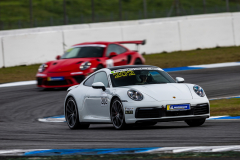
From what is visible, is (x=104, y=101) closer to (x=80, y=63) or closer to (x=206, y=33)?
(x=80, y=63)

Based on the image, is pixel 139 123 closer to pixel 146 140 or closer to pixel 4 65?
pixel 146 140

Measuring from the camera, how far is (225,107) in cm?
1123

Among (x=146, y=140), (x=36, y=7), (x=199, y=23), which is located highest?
(x=36, y=7)

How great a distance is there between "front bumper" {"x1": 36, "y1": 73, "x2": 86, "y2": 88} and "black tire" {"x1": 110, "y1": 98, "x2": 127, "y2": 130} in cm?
747

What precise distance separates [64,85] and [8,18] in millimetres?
64791

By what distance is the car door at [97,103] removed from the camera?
29.6 feet

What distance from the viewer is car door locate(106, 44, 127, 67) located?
1708 cm

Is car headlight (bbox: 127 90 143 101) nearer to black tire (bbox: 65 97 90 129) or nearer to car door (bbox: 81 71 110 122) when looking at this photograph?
car door (bbox: 81 71 110 122)

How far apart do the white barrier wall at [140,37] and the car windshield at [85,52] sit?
5.78 metres

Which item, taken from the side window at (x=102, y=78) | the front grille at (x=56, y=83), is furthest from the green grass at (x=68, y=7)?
the side window at (x=102, y=78)

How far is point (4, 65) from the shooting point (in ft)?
73.8

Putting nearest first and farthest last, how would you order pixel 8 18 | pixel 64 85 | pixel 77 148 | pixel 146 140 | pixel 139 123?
pixel 77 148 → pixel 146 140 → pixel 139 123 → pixel 64 85 → pixel 8 18

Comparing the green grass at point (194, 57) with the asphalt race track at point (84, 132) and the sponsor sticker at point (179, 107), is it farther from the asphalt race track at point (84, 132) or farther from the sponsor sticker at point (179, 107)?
the sponsor sticker at point (179, 107)

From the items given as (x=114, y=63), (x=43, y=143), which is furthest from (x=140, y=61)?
(x=43, y=143)
